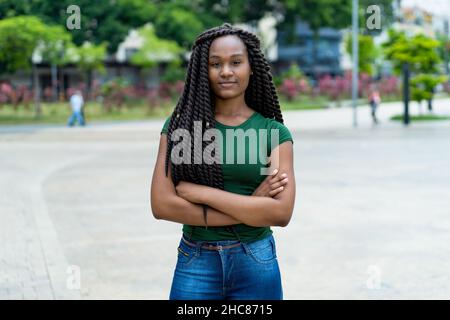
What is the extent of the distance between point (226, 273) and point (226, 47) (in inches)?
30.3

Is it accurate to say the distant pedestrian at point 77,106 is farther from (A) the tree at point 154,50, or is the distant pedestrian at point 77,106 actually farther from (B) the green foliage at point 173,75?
(B) the green foliage at point 173,75

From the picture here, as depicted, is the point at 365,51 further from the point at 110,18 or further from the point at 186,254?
the point at 186,254

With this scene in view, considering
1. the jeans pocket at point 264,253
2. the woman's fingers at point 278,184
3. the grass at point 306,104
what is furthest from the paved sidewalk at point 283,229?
the grass at point 306,104

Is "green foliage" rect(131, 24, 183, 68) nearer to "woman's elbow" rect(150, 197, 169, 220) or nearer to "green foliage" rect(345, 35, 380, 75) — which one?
"green foliage" rect(345, 35, 380, 75)

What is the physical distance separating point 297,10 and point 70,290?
4681 cm

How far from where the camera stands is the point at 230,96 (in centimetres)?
243

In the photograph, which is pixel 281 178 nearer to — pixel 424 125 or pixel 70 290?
pixel 70 290

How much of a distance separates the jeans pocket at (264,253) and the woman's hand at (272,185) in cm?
18

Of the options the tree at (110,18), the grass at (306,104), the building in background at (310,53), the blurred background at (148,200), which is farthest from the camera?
the building in background at (310,53)

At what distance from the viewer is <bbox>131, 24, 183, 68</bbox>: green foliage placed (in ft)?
151

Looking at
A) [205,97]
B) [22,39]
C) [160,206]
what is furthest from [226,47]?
[22,39]

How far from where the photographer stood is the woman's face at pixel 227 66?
2.42 metres
